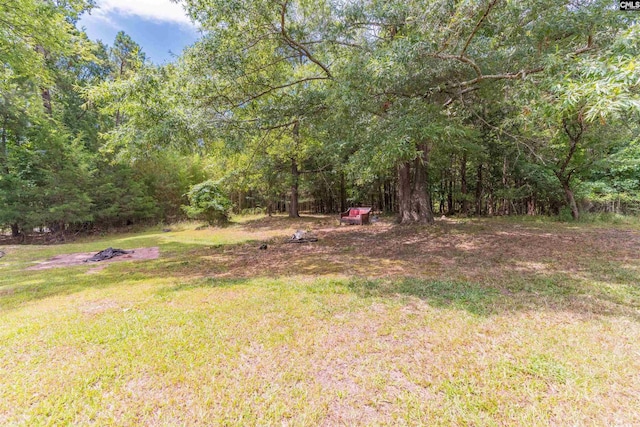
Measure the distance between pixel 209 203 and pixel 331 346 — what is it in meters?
10.9

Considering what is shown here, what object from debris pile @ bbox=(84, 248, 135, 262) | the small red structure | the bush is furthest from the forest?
debris pile @ bbox=(84, 248, 135, 262)

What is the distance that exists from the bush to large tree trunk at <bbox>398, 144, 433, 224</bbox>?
7.97 meters

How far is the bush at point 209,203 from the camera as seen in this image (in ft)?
39.0

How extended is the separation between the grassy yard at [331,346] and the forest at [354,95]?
2.14m

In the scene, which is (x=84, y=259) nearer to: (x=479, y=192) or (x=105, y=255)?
(x=105, y=255)

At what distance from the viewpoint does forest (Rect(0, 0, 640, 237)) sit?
4004mm

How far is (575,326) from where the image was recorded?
8.09 ft

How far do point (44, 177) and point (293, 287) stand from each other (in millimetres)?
11803

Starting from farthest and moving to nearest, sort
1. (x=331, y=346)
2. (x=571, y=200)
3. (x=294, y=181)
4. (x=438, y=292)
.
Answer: (x=294, y=181) < (x=571, y=200) < (x=438, y=292) < (x=331, y=346)

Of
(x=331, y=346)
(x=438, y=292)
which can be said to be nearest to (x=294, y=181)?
(x=438, y=292)

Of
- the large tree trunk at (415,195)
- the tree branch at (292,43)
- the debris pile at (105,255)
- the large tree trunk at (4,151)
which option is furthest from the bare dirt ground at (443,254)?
the large tree trunk at (4,151)

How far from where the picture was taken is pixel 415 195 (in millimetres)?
9336

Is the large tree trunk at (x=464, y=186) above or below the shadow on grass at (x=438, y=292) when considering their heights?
above

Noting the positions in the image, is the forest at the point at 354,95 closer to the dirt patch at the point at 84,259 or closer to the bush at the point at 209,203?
the bush at the point at 209,203
